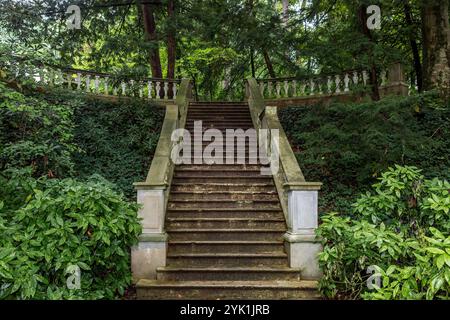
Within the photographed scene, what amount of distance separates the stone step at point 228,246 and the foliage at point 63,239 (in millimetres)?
1137

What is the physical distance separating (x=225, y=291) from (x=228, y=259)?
0.73m

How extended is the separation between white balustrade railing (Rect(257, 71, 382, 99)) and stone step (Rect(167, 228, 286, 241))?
4.73m

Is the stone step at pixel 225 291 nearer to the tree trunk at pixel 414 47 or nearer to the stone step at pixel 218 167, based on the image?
the stone step at pixel 218 167

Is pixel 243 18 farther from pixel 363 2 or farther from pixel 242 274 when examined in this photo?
pixel 242 274

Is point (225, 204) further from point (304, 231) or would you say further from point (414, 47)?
point (414, 47)

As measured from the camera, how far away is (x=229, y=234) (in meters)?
5.96

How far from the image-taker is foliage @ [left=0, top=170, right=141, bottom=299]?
3.30m

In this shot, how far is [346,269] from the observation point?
4.61 m

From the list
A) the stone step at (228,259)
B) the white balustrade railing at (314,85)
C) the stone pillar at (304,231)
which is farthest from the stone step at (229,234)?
the white balustrade railing at (314,85)

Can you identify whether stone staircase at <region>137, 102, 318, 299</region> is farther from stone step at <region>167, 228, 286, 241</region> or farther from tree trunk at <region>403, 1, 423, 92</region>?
tree trunk at <region>403, 1, 423, 92</region>

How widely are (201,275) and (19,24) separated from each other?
5.89 meters

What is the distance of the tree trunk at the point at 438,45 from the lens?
8898 mm

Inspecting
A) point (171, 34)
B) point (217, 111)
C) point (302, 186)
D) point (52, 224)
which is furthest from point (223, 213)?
point (171, 34)
